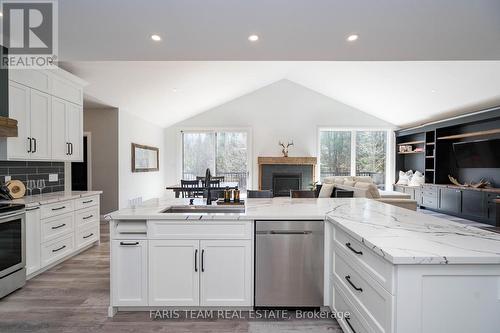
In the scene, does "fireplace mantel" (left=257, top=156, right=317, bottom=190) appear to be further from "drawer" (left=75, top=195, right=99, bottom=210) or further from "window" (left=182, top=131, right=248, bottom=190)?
"drawer" (left=75, top=195, right=99, bottom=210)

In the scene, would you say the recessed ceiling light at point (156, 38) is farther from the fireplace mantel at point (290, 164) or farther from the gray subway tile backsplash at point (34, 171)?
the fireplace mantel at point (290, 164)

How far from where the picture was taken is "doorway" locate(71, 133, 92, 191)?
5.40m

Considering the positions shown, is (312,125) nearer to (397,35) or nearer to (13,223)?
(397,35)

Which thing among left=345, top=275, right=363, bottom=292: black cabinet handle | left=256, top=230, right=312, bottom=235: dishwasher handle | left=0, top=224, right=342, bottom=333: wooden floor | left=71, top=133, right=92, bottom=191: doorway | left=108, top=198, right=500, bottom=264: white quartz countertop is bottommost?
left=0, top=224, right=342, bottom=333: wooden floor

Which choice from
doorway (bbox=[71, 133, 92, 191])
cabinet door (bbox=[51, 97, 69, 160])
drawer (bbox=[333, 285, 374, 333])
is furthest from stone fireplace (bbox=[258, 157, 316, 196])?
drawer (bbox=[333, 285, 374, 333])

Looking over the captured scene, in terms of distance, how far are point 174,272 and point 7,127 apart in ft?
7.28

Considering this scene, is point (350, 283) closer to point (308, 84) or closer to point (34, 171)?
point (34, 171)

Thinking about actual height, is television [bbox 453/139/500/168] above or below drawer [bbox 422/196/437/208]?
above

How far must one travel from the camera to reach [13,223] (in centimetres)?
242

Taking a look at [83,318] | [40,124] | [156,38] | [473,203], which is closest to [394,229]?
[83,318]

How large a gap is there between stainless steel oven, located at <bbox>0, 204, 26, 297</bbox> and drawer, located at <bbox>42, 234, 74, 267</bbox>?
0.31 metres

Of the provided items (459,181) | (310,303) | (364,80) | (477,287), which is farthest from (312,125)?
(477,287)

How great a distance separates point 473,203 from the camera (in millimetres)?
5414

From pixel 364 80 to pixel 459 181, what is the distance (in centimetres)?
345
